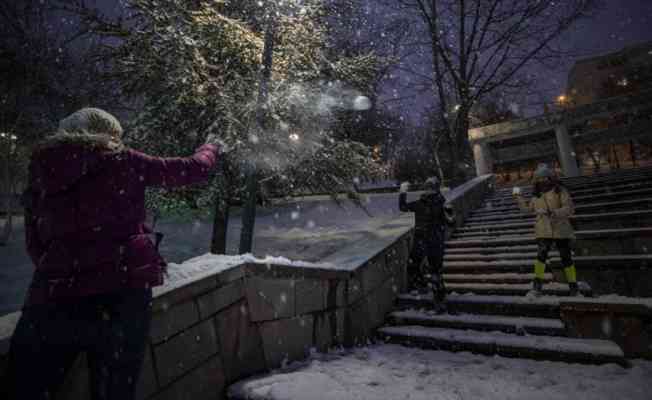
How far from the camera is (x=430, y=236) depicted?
5199mm

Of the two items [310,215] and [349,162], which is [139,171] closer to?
[349,162]

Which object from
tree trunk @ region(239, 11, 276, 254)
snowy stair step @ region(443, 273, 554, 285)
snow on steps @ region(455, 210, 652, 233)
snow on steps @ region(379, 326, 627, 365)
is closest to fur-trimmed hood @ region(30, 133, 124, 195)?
snow on steps @ region(379, 326, 627, 365)

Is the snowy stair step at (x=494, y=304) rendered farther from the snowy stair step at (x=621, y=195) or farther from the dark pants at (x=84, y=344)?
Answer: the snowy stair step at (x=621, y=195)

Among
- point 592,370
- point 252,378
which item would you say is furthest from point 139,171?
point 592,370

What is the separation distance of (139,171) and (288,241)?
7.71 m

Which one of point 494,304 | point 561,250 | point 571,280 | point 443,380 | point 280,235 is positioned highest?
point 561,250

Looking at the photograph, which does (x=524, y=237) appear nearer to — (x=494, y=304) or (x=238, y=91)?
(x=494, y=304)

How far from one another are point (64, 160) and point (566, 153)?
16806 millimetres

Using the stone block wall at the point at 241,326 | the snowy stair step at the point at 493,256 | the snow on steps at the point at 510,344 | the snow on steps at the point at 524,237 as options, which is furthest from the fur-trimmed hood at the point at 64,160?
the snow on steps at the point at 524,237

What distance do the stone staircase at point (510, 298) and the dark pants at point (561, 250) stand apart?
1.24 ft

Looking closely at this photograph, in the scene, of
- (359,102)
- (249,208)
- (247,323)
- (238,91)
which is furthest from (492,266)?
(238,91)

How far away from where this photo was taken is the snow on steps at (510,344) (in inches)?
128

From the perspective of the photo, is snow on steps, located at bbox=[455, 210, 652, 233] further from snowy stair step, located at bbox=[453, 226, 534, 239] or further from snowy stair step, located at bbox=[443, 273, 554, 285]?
snowy stair step, located at bbox=[443, 273, 554, 285]

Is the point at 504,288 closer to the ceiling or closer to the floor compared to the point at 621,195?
closer to the floor
